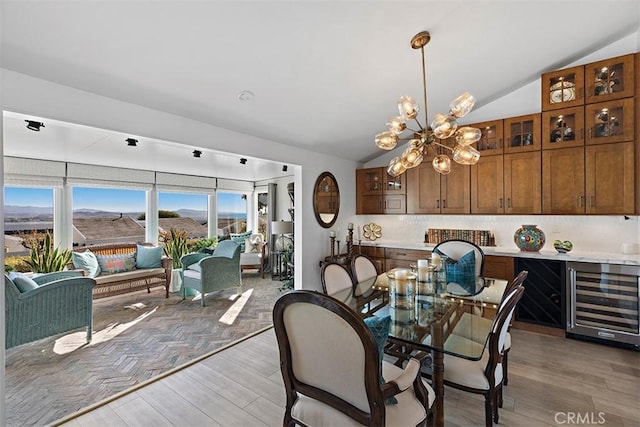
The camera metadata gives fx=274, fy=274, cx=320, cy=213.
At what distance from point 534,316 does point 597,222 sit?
1.46m

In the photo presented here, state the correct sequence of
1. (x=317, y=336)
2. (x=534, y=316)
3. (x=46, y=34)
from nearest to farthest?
(x=317, y=336), (x=46, y=34), (x=534, y=316)

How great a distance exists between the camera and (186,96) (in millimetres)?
2537

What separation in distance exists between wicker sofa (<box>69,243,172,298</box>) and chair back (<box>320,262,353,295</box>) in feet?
12.7

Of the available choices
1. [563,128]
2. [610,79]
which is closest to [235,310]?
[563,128]

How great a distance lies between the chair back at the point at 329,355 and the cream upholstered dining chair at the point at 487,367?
677 millimetres

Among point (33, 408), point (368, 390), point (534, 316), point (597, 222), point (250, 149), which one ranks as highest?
point (250, 149)

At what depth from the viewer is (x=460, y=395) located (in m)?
2.26

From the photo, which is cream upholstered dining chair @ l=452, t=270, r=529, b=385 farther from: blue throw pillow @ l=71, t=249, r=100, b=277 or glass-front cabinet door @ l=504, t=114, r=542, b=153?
blue throw pillow @ l=71, t=249, r=100, b=277

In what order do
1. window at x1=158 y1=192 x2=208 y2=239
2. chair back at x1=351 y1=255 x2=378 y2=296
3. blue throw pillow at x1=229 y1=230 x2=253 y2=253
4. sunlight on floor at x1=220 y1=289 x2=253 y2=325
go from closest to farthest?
chair back at x1=351 y1=255 x2=378 y2=296, sunlight on floor at x1=220 y1=289 x2=253 y2=325, window at x1=158 y1=192 x2=208 y2=239, blue throw pillow at x1=229 y1=230 x2=253 y2=253

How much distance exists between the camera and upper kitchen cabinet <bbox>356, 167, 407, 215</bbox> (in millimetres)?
4882

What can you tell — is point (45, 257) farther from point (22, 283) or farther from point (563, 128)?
point (563, 128)

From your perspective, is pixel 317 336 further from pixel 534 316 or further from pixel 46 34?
pixel 534 316

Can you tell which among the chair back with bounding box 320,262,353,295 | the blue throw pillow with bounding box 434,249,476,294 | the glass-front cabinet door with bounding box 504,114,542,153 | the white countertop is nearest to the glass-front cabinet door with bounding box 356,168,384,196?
the white countertop

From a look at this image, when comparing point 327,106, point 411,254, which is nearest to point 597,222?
point 411,254
